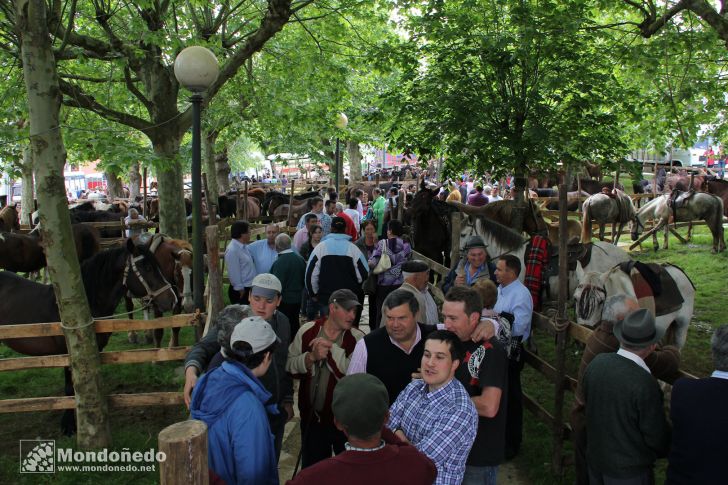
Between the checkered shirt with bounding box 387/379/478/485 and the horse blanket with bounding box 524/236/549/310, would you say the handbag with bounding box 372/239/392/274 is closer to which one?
the horse blanket with bounding box 524/236/549/310

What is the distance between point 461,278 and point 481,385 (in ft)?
9.52

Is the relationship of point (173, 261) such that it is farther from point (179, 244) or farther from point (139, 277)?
point (139, 277)

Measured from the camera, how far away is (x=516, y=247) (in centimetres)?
781

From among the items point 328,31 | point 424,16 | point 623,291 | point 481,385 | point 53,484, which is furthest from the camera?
point 328,31

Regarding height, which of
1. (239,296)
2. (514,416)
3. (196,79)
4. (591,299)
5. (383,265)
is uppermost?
(196,79)

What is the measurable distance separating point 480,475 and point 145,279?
17.7 feet

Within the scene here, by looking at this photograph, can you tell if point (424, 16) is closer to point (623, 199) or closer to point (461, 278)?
point (461, 278)

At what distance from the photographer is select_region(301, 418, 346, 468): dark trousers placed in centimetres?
400

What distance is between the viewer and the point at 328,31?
1333cm

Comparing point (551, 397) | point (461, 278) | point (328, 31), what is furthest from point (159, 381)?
point (328, 31)

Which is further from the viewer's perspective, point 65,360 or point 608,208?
point 608,208

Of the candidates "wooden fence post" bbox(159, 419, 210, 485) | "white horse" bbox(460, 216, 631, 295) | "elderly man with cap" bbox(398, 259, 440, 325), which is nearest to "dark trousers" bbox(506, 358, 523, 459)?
"elderly man with cap" bbox(398, 259, 440, 325)
